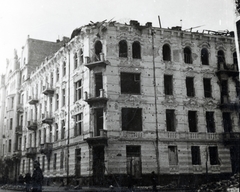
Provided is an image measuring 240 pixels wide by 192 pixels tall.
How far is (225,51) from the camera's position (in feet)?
103

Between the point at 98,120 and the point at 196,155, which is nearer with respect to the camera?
the point at 98,120

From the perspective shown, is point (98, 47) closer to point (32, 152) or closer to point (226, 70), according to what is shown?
point (226, 70)

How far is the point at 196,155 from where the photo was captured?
92.5ft

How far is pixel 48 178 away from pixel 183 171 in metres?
A: 15.0

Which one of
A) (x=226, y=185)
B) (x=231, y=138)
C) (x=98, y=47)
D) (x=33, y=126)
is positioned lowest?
(x=226, y=185)

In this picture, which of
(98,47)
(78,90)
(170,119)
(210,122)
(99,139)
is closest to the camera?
(99,139)

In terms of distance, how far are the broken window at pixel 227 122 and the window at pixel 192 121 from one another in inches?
120

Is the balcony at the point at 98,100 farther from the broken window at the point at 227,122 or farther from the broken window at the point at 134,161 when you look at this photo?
the broken window at the point at 227,122

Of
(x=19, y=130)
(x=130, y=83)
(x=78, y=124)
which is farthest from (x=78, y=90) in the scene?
(x=19, y=130)

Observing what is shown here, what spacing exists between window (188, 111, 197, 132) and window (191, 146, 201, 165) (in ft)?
5.44

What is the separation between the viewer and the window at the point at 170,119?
2822cm

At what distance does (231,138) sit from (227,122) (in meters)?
1.86

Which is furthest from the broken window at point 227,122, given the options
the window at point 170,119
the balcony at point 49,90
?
the balcony at point 49,90

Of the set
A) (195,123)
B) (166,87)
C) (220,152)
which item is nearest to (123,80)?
(166,87)
